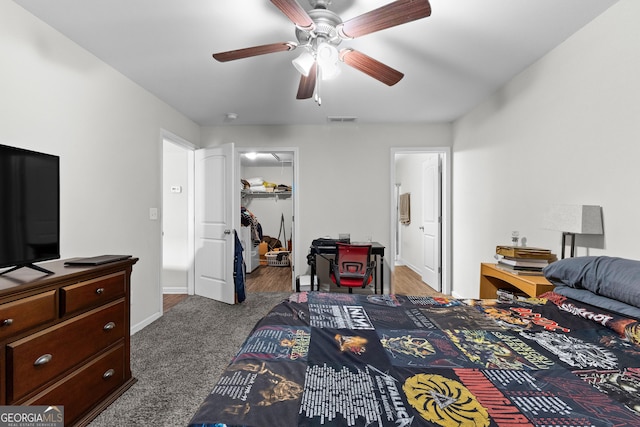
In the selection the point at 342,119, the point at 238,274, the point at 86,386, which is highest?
the point at 342,119

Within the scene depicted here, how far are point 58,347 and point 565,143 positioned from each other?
3592mm

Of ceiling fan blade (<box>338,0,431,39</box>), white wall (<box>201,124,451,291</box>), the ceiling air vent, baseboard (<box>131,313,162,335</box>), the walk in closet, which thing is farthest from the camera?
the walk in closet

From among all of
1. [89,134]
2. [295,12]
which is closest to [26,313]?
[89,134]

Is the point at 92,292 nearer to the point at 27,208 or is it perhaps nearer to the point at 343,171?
the point at 27,208

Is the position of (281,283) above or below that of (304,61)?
below

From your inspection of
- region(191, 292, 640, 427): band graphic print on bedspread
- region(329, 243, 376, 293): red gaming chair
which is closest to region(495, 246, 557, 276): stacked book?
region(191, 292, 640, 427): band graphic print on bedspread

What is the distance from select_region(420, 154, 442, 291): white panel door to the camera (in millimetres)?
4742

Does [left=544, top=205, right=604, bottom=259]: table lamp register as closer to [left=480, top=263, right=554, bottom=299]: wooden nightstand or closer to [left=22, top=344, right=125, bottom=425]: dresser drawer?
[left=480, top=263, right=554, bottom=299]: wooden nightstand

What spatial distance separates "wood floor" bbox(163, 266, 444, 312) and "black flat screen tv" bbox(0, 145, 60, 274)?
235cm

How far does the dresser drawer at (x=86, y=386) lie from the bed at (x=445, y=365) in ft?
3.76

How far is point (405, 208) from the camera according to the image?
6.88 meters

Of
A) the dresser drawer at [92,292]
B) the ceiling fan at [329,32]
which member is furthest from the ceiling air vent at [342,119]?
the dresser drawer at [92,292]

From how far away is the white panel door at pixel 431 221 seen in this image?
187 inches

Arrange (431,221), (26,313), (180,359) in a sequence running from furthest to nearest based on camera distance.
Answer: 1. (431,221)
2. (180,359)
3. (26,313)
